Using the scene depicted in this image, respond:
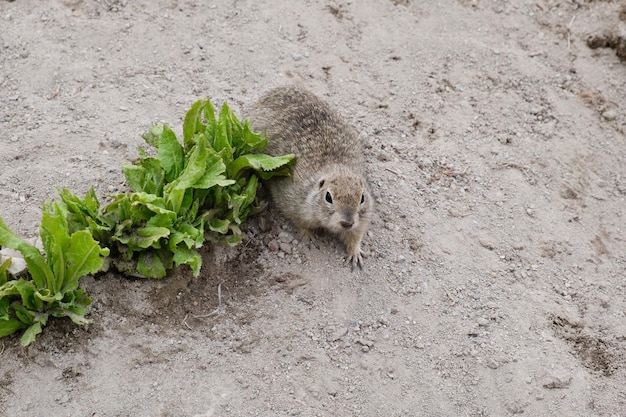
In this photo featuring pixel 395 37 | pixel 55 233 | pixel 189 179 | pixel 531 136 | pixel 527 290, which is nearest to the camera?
pixel 55 233

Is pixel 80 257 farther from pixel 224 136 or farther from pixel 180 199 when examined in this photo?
pixel 224 136

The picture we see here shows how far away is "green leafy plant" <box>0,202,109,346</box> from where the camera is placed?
4.27 meters

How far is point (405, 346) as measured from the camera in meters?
4.86

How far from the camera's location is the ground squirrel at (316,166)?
5.29 meters

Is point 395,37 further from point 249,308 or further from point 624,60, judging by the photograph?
point 249,308

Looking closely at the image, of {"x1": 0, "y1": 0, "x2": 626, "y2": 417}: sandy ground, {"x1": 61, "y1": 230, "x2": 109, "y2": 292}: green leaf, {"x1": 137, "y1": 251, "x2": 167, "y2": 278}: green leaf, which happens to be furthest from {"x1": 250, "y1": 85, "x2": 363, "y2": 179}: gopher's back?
{"x1": 61, "y1": 230, "x2": 109, "y2": 292}: green leaf

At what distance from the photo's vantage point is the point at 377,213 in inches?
226

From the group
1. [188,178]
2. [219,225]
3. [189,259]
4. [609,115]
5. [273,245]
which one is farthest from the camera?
[609,115]

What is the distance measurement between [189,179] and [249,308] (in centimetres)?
93

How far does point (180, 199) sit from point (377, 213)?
66.6 inches

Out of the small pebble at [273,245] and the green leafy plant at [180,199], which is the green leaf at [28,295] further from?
the small pebble at [273,245]

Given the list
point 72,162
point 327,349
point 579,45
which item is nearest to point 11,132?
point 72,162

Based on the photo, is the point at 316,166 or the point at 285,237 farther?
the point at 316,166

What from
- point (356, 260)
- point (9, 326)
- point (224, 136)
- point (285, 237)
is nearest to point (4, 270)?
point (9, 326)
